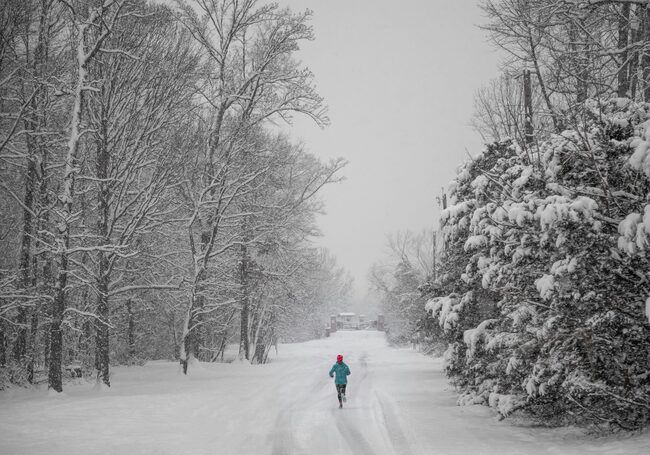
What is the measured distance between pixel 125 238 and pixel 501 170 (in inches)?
424

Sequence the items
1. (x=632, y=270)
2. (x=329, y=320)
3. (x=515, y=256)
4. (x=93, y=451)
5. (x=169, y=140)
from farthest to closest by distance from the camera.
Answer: (x=329, y=320)
(x=169, y=140)
(x=515, y=256)
(x=93, y=451)
(x=632, y=270)

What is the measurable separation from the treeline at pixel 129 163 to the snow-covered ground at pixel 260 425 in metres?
2.38

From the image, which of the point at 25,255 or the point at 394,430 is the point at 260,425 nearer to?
the point at 394,430

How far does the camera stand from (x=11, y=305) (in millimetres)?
11703

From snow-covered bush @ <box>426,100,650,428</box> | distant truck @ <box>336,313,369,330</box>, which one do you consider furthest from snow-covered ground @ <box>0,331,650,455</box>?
distant truck @ <box>336,313,369,330</box>

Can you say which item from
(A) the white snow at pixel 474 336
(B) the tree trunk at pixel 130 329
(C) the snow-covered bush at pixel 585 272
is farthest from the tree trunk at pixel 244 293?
(C) the snow-covered bush at pixel 585 272

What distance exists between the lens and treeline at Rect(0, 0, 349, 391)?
503 inches

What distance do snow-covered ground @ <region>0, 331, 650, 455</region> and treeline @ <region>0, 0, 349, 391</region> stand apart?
2384 mm

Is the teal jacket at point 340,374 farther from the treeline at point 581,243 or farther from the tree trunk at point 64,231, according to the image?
the tree trunk at point 64,231

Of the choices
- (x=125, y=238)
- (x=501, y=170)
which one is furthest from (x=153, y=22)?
(x=501, y=170)

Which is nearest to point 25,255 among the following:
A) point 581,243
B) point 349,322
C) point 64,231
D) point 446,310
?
point 64,231

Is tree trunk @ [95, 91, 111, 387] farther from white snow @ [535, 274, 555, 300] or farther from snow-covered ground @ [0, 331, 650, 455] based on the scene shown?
white snow @ [535, 274, 555, 300]

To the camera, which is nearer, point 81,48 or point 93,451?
point 93,451

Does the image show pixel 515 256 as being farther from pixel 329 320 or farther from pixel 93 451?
pixel 329 320
